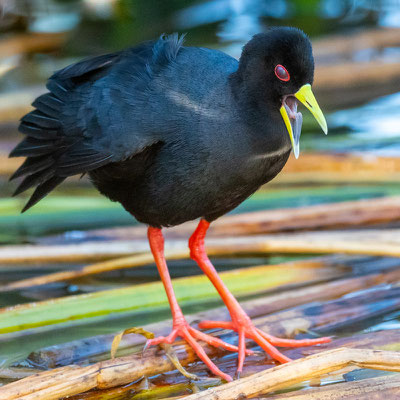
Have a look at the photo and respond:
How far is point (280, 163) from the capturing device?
110 inches

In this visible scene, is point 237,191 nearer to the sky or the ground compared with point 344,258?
nearer to the sky

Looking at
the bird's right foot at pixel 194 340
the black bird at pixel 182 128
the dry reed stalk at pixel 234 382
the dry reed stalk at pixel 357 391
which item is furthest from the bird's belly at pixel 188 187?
the dry reed stalk at pixel 357 391

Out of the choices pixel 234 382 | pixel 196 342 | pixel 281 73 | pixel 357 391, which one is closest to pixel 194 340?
pixel 196 342

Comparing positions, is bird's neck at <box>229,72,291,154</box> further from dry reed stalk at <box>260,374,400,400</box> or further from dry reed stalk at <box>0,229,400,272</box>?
dry reed stalk at <box>0,229,400,272</box>

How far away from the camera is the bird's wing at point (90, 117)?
9.17 ft

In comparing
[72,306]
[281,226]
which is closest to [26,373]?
[72,306]

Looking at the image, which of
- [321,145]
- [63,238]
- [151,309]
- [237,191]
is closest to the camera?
[237,191]

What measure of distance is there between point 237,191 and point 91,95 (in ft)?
2.30

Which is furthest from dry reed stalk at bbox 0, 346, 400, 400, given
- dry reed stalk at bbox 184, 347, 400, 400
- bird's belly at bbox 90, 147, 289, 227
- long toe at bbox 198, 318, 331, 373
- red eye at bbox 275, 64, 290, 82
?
red eye at bbox 275, 64, 290, 82

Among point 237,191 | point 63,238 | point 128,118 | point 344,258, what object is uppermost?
point 128,118

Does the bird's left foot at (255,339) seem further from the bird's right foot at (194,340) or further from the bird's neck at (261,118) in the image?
the bird's neck at (261,118)

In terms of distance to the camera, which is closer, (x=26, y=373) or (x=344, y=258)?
(x=26, y=373)

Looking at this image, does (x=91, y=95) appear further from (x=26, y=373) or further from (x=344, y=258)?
(x=344, y=258)

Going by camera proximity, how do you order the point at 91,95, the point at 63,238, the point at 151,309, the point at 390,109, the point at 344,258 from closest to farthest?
the point at 91,95
the point at 151,309
the point at 344,258
the point at 63,238
the point at 390,109
